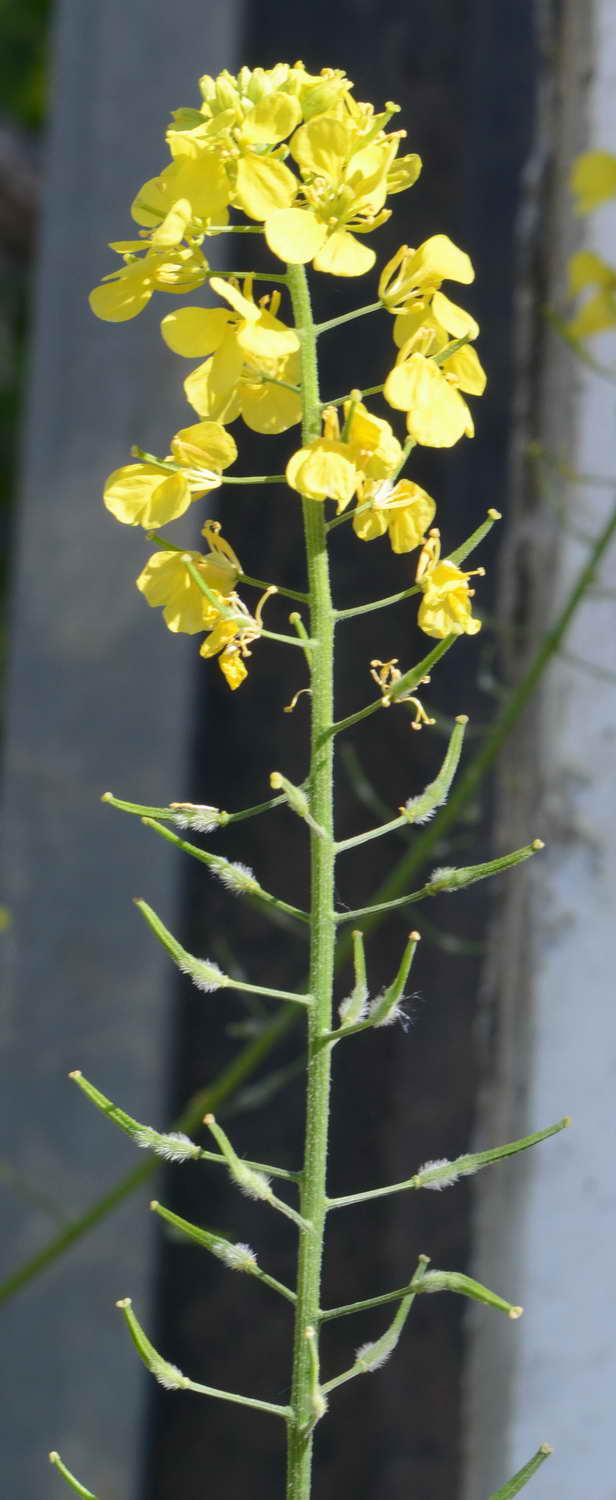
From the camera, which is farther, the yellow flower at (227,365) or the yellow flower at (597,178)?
the yellow flower at (597,178)

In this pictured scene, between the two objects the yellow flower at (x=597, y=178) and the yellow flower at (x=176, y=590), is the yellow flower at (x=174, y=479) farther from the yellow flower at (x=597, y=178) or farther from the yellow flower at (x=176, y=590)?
the yellow flower at (x=597, y=178)

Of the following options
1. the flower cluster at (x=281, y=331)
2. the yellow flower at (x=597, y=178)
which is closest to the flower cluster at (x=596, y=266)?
the yellow flower at (x=597, y=178)

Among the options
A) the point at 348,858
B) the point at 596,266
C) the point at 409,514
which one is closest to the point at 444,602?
the point at 409,514

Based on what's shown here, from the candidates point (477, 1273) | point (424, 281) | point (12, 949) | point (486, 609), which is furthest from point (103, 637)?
point (424, 281)

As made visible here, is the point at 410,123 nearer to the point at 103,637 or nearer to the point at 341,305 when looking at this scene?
the point at 341,305

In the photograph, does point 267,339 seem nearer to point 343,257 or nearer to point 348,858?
point 343,257

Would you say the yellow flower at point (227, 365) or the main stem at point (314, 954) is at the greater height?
the yellow flower at point (227, 365)

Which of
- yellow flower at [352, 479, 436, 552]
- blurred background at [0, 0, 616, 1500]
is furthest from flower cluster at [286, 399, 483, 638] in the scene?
blurred background at [0, 0, 616, 1500]
